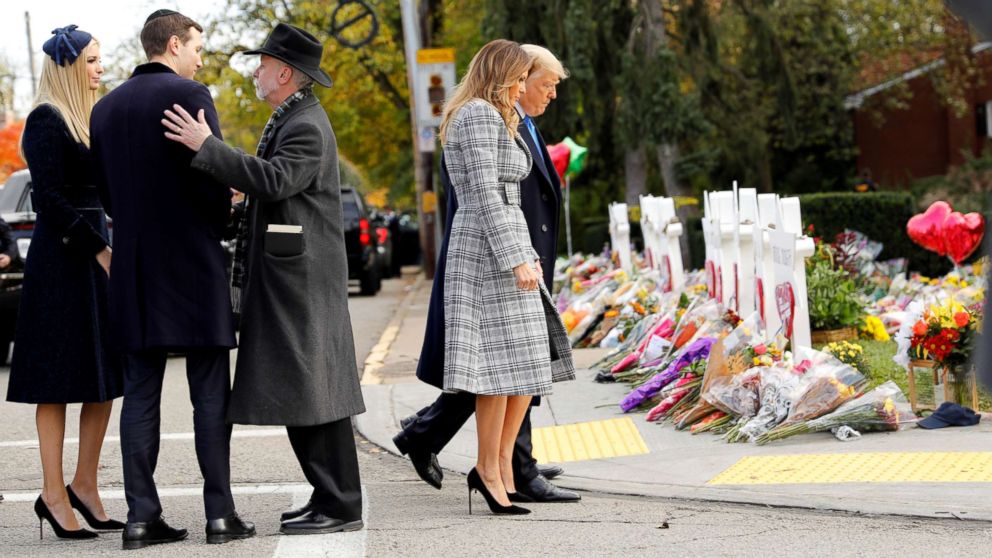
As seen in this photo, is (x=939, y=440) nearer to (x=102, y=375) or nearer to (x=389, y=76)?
(x=102, y=375)

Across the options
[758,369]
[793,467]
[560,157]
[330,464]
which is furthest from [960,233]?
[330,464]

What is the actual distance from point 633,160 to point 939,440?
21.2 m

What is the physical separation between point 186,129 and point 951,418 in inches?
159

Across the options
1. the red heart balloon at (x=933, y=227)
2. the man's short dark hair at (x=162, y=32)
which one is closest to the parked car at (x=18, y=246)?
the man's short dark hair at (x=162, y=32)

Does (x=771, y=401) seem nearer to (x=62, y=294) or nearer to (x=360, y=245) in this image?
(x=62, y=294)

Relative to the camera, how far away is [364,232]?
21.9 m

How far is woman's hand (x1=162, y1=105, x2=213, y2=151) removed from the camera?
4850 mm

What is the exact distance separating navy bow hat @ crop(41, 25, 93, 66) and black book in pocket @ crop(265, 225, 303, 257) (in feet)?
3.44

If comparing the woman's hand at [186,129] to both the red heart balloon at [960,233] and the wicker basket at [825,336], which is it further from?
the red heart balloon at [960,233]

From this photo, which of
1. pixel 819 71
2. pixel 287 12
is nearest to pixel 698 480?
pixel 819 71

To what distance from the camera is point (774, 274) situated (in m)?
8.60

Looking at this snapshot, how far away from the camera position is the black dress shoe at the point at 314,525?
518 centimetres

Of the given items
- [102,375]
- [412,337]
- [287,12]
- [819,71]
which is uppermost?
[287,12]

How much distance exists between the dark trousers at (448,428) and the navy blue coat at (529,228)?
0.76 feet
